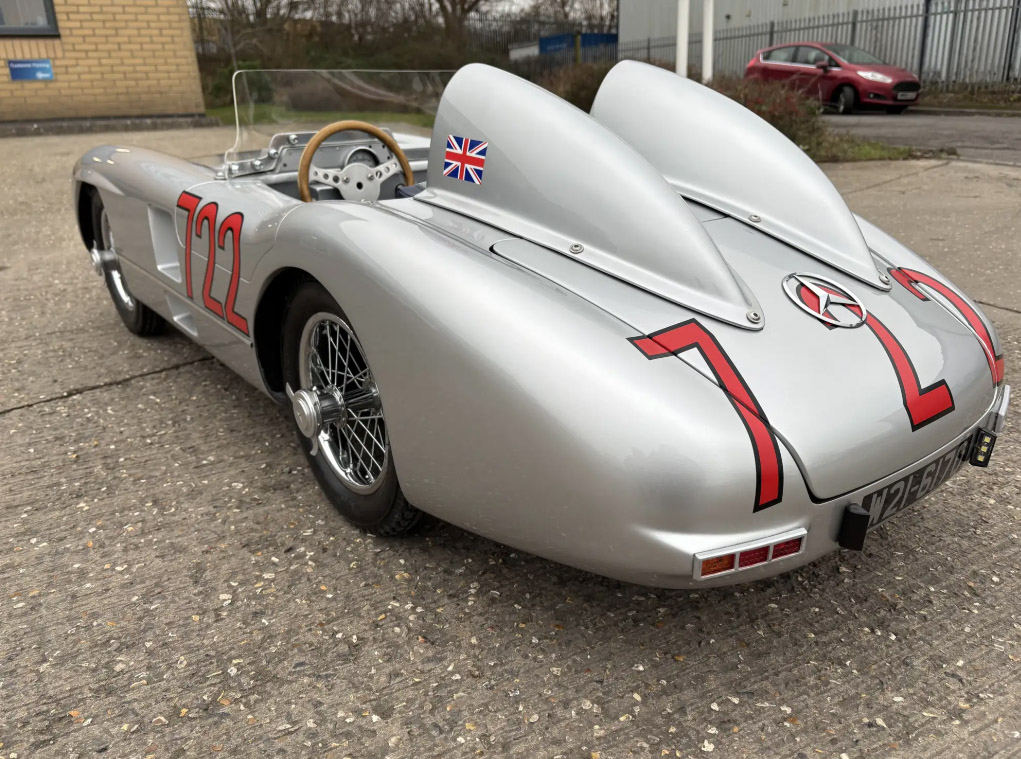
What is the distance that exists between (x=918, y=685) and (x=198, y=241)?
8.41ft

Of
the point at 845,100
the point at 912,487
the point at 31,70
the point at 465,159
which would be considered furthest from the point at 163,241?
the point at 845,100

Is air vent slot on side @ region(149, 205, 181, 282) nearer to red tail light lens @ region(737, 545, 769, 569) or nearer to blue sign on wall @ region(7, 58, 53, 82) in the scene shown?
red tail light lens @ region(737, 545, 769, 569)

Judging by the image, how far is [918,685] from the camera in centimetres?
182

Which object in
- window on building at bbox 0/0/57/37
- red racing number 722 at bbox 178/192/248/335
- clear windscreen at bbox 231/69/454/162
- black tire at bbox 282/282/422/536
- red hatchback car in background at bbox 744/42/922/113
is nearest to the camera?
black tire at bbox 282/282/422/536

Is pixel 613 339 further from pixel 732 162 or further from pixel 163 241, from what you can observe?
pixel 163 241

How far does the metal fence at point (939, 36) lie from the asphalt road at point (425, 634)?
1328 centimetres

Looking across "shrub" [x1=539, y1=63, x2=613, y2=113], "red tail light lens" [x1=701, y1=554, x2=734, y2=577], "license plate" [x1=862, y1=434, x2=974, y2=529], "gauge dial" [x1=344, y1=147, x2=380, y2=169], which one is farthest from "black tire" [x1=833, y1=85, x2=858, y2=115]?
"red tail light lens" [x1=701, y1=554, x2=734, y2=577]

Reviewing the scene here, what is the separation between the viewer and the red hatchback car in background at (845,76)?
584 inches

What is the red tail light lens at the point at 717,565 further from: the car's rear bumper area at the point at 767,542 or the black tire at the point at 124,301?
the black tire at the point at 124,301

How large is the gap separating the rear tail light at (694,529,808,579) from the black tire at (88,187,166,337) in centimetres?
317

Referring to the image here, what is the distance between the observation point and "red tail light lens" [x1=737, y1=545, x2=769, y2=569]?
1.60m

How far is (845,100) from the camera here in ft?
49.9

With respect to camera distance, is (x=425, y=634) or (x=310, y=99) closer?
(x=425, y=634)

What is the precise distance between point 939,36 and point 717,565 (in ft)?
65.4
